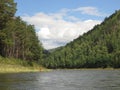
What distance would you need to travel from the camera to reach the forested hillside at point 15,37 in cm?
10476

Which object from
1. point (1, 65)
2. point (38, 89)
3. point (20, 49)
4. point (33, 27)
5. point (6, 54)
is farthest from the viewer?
point (33, 27)

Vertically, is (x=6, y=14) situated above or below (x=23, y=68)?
above

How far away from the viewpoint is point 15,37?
13000 cm

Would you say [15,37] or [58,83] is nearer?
[58,83]

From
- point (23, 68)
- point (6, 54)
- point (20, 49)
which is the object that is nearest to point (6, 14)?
point (23, 68)

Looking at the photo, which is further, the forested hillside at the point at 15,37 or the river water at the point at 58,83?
the forested hillside at the point at 15,37

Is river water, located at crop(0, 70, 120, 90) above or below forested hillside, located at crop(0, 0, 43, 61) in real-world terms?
below

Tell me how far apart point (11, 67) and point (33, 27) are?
5649cm

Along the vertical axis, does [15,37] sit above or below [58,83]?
above

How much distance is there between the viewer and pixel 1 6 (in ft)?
339

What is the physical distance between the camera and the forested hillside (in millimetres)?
104756

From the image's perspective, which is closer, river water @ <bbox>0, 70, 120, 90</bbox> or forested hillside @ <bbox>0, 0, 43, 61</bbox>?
river water @ <bbox>0, 70, 120, 90</bbox>

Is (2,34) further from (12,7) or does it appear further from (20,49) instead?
(20,49)

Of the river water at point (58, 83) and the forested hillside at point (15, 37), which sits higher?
the forested hillside at point (15, 37)
